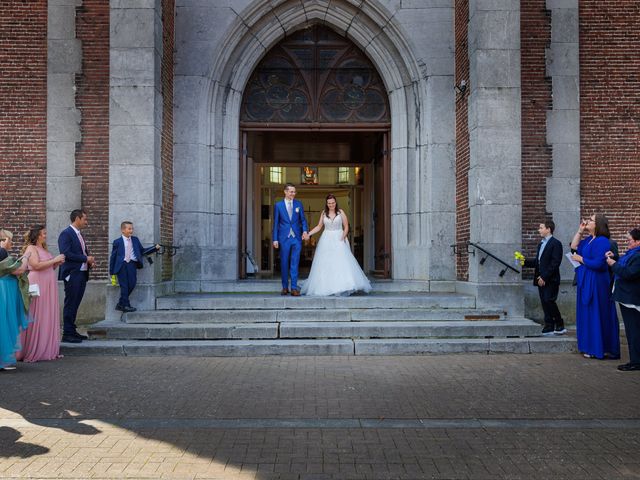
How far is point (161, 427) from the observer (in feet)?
16.9

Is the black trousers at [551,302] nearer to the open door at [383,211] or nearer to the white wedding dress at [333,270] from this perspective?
the white wedding dress at [333,270]

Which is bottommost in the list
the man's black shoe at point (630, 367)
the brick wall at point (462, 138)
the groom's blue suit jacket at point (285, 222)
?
the man's black shoe at point (630, 367)

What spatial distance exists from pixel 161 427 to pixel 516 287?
697 cm

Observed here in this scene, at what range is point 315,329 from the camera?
9.00 meters

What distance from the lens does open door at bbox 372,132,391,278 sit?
1334 cm

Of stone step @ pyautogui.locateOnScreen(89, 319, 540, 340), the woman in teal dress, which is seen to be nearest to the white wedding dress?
stone step @ pyautogui.locateOnScreen(89, 319, 540, 340)

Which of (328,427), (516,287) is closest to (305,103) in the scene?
(516,287)

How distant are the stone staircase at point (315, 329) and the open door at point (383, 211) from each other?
297 cm

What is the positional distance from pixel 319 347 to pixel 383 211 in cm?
568

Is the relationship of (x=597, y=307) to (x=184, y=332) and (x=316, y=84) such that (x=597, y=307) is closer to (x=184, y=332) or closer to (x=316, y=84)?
(x=184, y=332)

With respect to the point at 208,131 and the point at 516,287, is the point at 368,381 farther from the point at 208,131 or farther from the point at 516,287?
the point at 208,131

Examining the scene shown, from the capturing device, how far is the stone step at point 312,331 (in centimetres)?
902

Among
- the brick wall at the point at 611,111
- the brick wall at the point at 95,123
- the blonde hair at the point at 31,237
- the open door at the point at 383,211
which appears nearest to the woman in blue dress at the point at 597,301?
the brick wall at the point at 611,111

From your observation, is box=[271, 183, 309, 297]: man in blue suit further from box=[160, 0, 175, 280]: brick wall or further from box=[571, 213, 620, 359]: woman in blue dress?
box=[571, 213, 620, 359]: woman in blue dress
